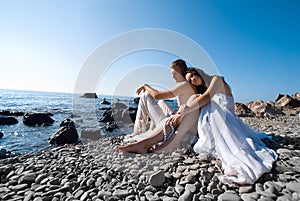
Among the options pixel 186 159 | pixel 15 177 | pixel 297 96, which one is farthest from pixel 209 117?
pixel 297 96

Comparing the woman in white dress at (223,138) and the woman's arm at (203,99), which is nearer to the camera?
the woman in white dress at (223,138)

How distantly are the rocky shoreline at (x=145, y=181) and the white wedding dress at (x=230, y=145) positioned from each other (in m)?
0.11

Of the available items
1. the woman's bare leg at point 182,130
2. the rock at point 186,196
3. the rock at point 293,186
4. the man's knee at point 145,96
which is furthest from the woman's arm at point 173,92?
the rock at point 293,186

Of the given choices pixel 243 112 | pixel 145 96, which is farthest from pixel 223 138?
pixel 243 112

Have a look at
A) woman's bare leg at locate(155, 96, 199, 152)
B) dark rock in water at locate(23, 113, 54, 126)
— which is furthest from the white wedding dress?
dark rock in water at locate(23, 113, 54, 126)

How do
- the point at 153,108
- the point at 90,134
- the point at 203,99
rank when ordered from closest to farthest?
the point at 203,99 < the point at 153,108 < the point at 90,134

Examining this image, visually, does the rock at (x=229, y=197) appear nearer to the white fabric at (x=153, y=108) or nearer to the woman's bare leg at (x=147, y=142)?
the woman's bare leg at (x=147, y=142)

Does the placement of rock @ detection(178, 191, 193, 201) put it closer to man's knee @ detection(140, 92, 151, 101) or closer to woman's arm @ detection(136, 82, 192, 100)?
woman's arm @ detection(136, 82, 192, 100)

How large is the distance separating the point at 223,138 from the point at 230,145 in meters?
0.14

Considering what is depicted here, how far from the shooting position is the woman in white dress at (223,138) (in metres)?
2.12

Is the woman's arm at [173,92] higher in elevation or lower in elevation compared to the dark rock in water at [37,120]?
higher

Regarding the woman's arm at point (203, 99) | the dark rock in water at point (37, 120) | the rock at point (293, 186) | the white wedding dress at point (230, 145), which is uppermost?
the woman's arm at point (203, 99)

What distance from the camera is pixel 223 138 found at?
8.66 ft

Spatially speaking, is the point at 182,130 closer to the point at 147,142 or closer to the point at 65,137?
the point at 147,142
